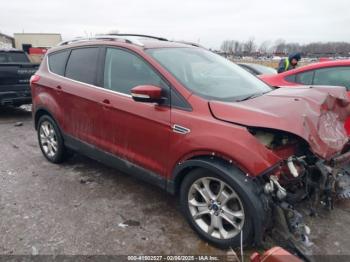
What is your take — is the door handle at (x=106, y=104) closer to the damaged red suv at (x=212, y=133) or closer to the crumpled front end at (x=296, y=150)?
the damaged red suv at (x=212, y=133)

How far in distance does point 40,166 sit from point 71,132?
2.98ft

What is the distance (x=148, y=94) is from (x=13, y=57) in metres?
6.85

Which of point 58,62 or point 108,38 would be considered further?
point 58,62

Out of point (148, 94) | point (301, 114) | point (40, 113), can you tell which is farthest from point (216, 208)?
point (40, 113)

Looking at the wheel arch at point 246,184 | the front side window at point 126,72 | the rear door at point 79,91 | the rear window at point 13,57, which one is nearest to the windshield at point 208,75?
the front side window at point 126,72

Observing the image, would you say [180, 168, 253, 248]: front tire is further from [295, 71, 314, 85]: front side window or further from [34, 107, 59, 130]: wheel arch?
[295, 71, 314, 85]: front side window

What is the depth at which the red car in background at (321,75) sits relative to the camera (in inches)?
195

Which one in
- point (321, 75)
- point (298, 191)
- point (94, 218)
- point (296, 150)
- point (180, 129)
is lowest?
→ point (94, 218)

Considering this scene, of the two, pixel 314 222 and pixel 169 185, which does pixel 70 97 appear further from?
pixel 314 222

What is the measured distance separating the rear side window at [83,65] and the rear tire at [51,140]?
0.83 meters

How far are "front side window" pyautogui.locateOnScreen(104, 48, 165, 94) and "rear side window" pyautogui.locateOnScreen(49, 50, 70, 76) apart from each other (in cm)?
99

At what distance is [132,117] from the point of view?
3.36m

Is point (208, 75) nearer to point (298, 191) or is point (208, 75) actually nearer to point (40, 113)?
point (298, 191)

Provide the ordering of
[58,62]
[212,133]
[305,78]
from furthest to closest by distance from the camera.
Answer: [305,78] < [58,62] < [212,133]
